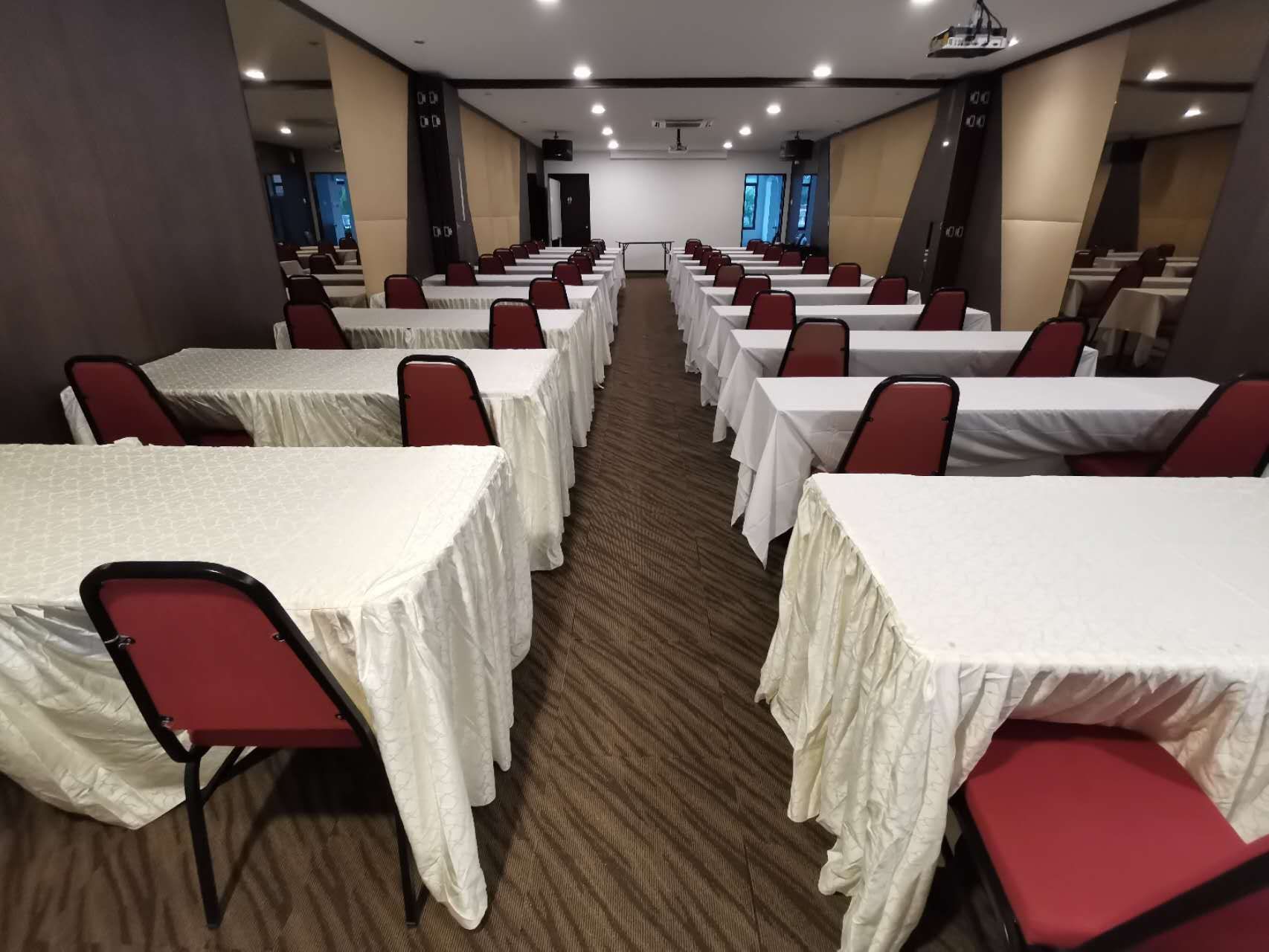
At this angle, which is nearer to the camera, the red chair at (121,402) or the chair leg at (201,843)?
the chair leg at (201,843)

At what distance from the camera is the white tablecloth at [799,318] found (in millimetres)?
4637

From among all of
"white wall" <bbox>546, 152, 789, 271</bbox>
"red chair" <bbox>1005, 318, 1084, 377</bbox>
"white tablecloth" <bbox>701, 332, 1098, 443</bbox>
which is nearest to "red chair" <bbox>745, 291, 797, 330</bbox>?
"white tablecloth" <bbox>701, 332, 1098, 443</bbox>

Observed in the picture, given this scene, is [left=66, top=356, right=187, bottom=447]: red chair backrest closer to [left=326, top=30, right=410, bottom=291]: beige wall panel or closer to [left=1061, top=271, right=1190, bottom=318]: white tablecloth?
[left=326, top=30, right=410, bottom=291]: beige wall panel

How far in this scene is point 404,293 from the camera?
555 centimetres

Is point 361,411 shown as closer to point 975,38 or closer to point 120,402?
point 120,402

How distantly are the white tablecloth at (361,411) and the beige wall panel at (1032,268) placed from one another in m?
5.84

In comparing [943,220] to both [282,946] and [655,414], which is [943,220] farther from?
[282,946]

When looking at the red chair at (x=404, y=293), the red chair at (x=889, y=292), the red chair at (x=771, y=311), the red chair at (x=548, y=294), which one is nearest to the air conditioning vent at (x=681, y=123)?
the red chair at (x=889, y=292)

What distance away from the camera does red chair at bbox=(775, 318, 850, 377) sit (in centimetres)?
324

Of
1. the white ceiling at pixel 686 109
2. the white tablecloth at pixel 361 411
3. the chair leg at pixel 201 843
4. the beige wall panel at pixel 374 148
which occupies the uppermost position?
the white ceiling at pixel 686 109

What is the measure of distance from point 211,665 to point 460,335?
3495 millimetres

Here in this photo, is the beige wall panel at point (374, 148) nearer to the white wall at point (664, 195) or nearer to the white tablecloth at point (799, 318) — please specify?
the white tablecloth at point (799, 318)

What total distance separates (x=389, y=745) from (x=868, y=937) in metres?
1.05

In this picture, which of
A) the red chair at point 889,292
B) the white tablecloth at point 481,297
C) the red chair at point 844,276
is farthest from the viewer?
the red chair at point 844,276
